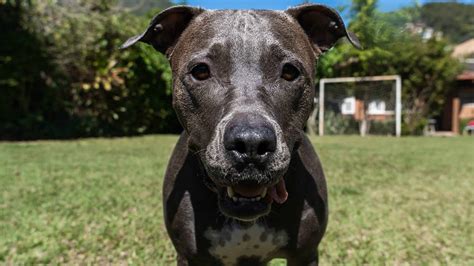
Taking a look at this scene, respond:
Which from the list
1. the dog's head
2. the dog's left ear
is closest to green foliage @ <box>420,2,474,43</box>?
the dog's left ear

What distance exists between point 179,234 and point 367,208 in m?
3.72

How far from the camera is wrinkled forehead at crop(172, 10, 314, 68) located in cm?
247

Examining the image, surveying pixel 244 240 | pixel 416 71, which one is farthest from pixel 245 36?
pixel 416 71

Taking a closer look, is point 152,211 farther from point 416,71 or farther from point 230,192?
point 416,71

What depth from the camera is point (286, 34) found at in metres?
2.65

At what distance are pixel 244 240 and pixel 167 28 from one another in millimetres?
1270

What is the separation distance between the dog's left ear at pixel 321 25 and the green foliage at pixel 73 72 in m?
12.8

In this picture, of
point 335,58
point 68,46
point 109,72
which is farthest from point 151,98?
point 335,58

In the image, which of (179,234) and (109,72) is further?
(109,72)

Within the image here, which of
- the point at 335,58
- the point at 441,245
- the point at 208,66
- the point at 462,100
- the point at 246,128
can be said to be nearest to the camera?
the point at 246,128

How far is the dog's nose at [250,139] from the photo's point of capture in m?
2.06

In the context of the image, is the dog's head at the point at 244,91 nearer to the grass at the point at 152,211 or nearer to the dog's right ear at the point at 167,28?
the dog's right ear at the point at 167,28

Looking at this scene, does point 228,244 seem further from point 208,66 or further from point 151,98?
point 151,98

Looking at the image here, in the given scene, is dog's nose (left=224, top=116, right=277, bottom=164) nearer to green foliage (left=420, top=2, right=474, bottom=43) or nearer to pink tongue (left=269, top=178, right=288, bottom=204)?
pink tongue (left=269, top=178, right=288, bottom=204)
